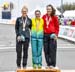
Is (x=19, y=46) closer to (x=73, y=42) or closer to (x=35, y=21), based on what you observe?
(x=35, y=21)

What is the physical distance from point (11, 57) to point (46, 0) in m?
65.0

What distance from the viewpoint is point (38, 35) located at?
10.4 metres

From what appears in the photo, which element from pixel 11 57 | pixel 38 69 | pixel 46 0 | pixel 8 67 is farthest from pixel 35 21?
pixel 46 0

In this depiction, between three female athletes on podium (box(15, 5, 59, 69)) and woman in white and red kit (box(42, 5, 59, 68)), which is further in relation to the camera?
woman in white and red kit (box(42, 5, 59, 68))

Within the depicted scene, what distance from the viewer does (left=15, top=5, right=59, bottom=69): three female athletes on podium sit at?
10383 millimetres

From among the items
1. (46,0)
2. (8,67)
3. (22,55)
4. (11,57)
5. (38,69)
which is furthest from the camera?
(46,0)

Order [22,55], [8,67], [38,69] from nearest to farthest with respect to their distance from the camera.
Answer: [38,69]
[22,55]
[8,67]

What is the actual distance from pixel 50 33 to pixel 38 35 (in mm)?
347

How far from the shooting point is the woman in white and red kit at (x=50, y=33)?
1048 centimetres

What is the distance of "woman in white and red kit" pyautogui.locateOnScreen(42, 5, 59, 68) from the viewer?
34.4 feet

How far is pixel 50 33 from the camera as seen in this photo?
1052cm

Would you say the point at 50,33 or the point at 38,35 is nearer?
the point at 38,35

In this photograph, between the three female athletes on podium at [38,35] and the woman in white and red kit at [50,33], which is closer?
the three female athletes on podium at [38,35]

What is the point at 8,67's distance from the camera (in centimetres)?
1407
